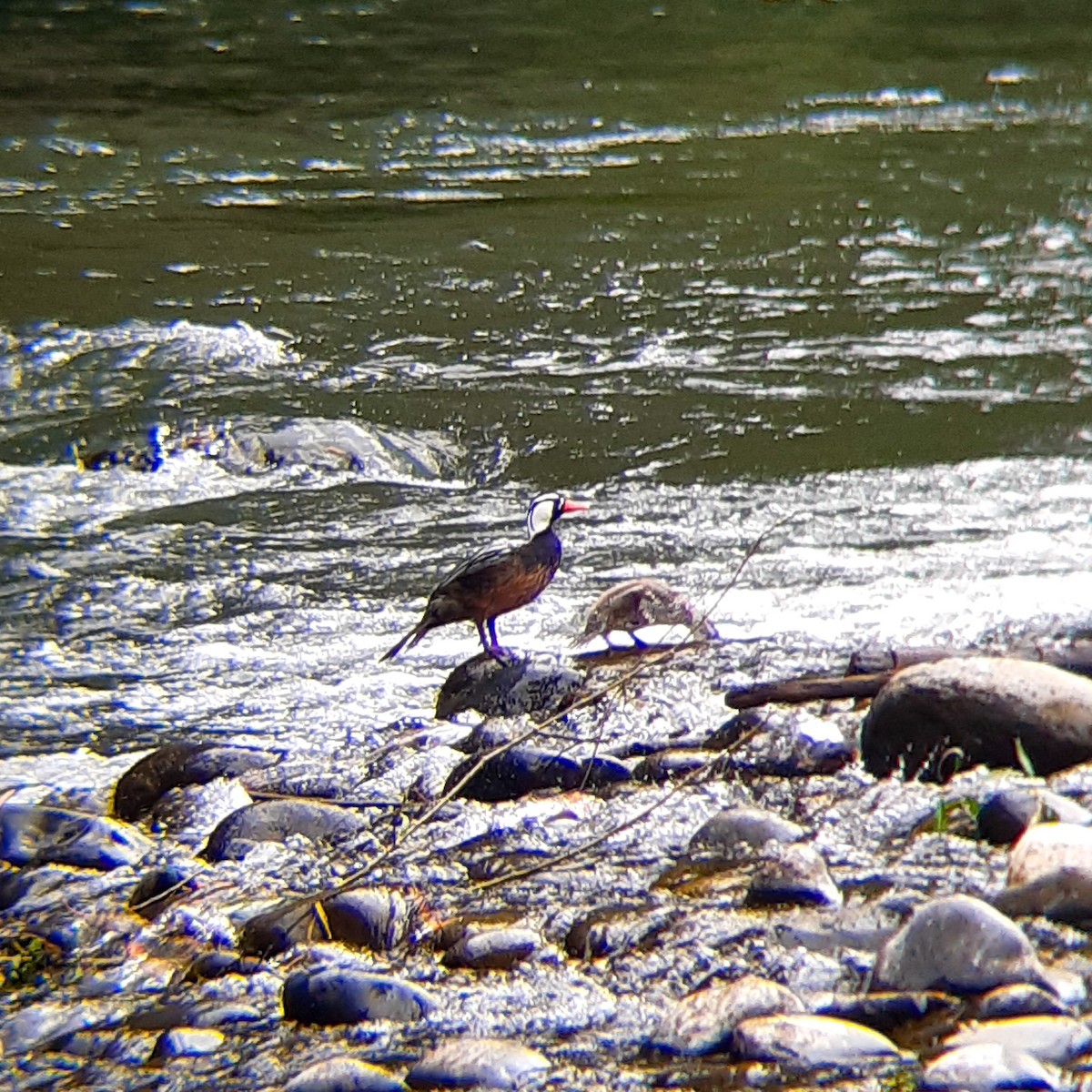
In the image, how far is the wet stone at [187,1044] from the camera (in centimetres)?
305

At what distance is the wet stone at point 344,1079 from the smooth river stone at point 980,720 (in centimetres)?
158

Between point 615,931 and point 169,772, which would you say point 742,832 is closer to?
point 615,931

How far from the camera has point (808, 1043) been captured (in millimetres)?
2777

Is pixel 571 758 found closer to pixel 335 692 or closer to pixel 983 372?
pixel 335 692

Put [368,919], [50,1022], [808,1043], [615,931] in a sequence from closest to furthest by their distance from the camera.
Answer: [808,1043] → [50,1022] → [615,931] → [368,919]

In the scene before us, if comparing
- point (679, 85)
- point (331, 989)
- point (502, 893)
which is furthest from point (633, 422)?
point (679, 85)

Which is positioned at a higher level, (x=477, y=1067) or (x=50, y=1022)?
(x=477, y=1067)

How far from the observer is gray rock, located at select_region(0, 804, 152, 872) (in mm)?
3895

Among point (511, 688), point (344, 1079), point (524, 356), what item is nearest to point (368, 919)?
point (344, 1079)

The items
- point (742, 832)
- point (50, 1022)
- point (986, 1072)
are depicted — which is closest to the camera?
point (986, 1072)

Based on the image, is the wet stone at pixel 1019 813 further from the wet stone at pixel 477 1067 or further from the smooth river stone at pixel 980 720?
the wet stone at pixel 477 1067

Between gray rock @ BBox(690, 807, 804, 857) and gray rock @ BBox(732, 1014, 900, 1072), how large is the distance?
0.81 m

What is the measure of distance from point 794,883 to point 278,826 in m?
1.20

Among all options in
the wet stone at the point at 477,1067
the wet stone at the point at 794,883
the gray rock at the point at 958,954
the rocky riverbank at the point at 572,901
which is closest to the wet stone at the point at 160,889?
the rocky riverbank at the point at 572,901
